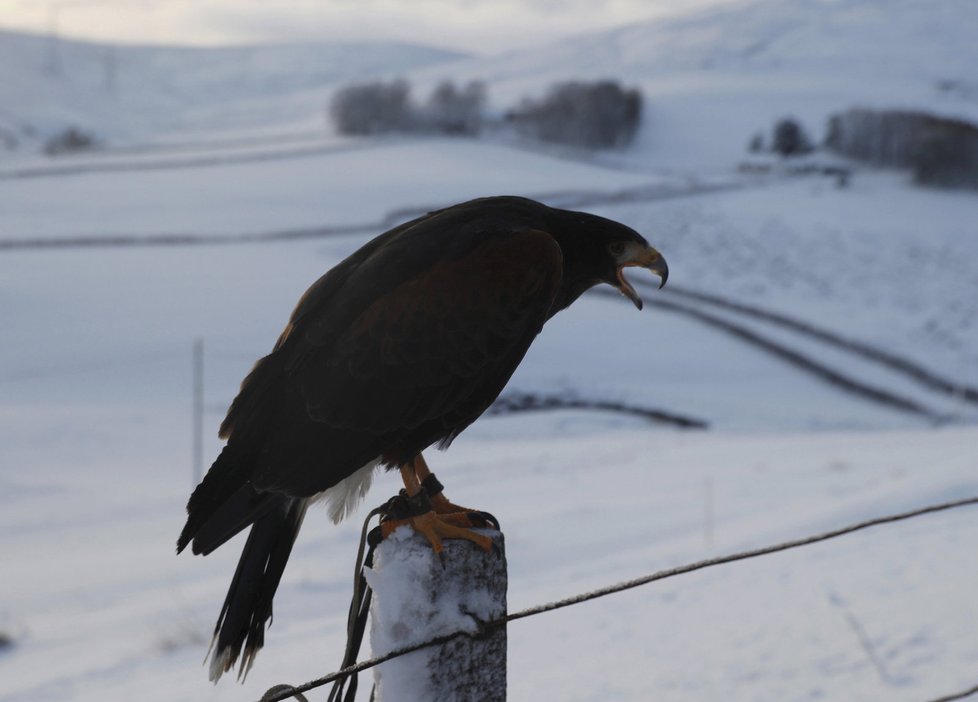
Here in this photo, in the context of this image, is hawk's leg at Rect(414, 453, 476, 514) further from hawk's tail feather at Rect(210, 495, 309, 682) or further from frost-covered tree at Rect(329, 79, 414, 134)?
frost-covered tree at Rect(329, 79, 414, 134)

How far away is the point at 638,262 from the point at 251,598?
1365mm

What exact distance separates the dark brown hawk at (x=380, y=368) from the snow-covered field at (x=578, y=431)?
12.0 feet

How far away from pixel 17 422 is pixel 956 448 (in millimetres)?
15272

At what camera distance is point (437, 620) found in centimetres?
200

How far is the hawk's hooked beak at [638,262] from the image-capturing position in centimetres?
295

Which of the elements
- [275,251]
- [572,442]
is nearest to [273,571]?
[572,442]

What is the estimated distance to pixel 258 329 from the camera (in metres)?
27.2

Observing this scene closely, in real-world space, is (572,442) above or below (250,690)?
below

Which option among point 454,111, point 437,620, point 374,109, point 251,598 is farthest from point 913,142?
point 437,620

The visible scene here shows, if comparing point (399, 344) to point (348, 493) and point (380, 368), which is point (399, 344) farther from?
point (348, 493)

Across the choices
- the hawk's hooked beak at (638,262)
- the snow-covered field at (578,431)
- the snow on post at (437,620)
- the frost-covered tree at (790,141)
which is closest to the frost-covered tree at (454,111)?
the snow-covered field at (578,431)

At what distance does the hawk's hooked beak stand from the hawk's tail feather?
105 cm

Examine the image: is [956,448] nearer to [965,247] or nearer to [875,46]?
[965,247]

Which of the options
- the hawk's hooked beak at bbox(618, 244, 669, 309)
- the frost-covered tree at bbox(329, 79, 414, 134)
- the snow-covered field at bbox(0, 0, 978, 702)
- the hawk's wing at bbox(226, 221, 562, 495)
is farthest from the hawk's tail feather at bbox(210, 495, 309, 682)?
the frost-covered tree at bbox(329, 79, 414, 134)
